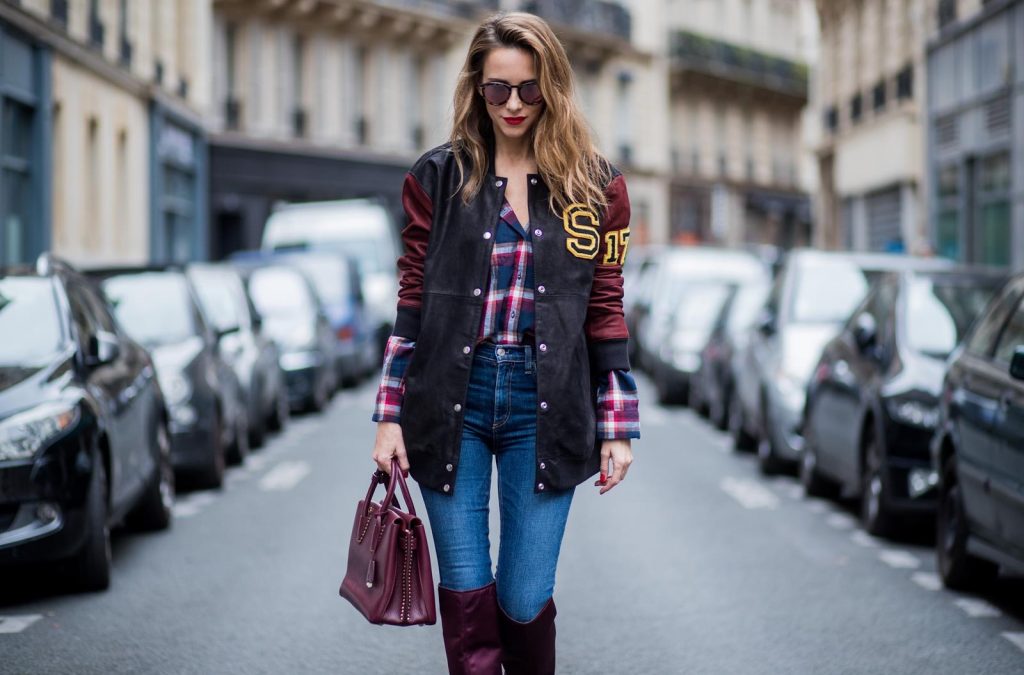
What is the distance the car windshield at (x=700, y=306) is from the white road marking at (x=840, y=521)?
9.53 m

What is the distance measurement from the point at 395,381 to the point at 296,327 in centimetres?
1544

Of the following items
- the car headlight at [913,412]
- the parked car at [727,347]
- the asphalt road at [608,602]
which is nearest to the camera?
the asphalt road at [608,602]

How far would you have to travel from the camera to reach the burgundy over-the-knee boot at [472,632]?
4426 millimetres

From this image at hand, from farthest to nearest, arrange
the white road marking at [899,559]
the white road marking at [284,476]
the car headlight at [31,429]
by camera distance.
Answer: the white road marking at [284,476] → the white road marking at [899,559] → the car headlight at [31,429]

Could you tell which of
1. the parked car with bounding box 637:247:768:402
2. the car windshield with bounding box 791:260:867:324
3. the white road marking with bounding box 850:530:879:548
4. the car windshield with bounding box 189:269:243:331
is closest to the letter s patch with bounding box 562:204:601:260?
the white road marking with bounding box 850:530:879:548

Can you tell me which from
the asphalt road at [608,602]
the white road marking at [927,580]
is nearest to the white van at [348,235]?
the asphalt road at [608,602]

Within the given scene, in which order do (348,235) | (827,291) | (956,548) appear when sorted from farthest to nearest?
(348,235), (827,291), (956,548)

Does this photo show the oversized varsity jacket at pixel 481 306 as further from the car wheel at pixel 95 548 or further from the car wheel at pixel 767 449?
the car wheel at pixel 767 449

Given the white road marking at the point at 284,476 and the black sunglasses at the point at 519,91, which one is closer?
the black sunglasses at the point at 519,91

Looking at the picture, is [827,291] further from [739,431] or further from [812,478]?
[812,478]

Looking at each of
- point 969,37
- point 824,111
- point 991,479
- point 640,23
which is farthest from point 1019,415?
point 640,23

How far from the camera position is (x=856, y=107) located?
3988cm

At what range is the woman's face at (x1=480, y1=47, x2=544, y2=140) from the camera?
4.42 meters

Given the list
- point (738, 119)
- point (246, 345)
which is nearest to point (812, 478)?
point (246, 345)
